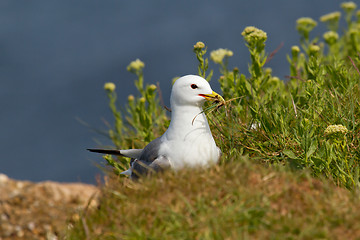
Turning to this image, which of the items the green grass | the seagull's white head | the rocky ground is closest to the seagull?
the seagull's white head

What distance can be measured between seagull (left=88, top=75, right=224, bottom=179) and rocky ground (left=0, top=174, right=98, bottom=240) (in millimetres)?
816

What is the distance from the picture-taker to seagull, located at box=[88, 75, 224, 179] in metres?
5.24

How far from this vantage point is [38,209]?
15.4 ft

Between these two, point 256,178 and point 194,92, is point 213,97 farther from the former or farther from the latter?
point 256,178

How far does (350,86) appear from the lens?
7004 mm

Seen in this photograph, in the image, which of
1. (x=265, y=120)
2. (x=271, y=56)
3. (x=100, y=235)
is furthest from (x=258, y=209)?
(x=271, y=56)

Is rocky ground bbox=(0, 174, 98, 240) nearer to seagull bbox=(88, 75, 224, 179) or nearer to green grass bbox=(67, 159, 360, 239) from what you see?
green grass bbox=(67, 159, 360, 239)

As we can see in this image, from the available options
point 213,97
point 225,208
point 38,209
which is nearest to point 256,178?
point 225,208

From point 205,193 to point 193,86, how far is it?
1.48 metres

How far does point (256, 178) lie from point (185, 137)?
3.35ft

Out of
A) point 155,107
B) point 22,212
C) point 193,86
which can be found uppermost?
point 155,107

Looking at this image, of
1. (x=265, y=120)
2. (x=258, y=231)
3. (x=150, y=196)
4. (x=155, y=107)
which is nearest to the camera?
(x=258, y=231)

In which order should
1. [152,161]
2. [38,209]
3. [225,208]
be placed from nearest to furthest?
[225,208], [38,209], [152,161]

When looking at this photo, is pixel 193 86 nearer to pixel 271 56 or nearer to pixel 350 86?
pixel 271 56
